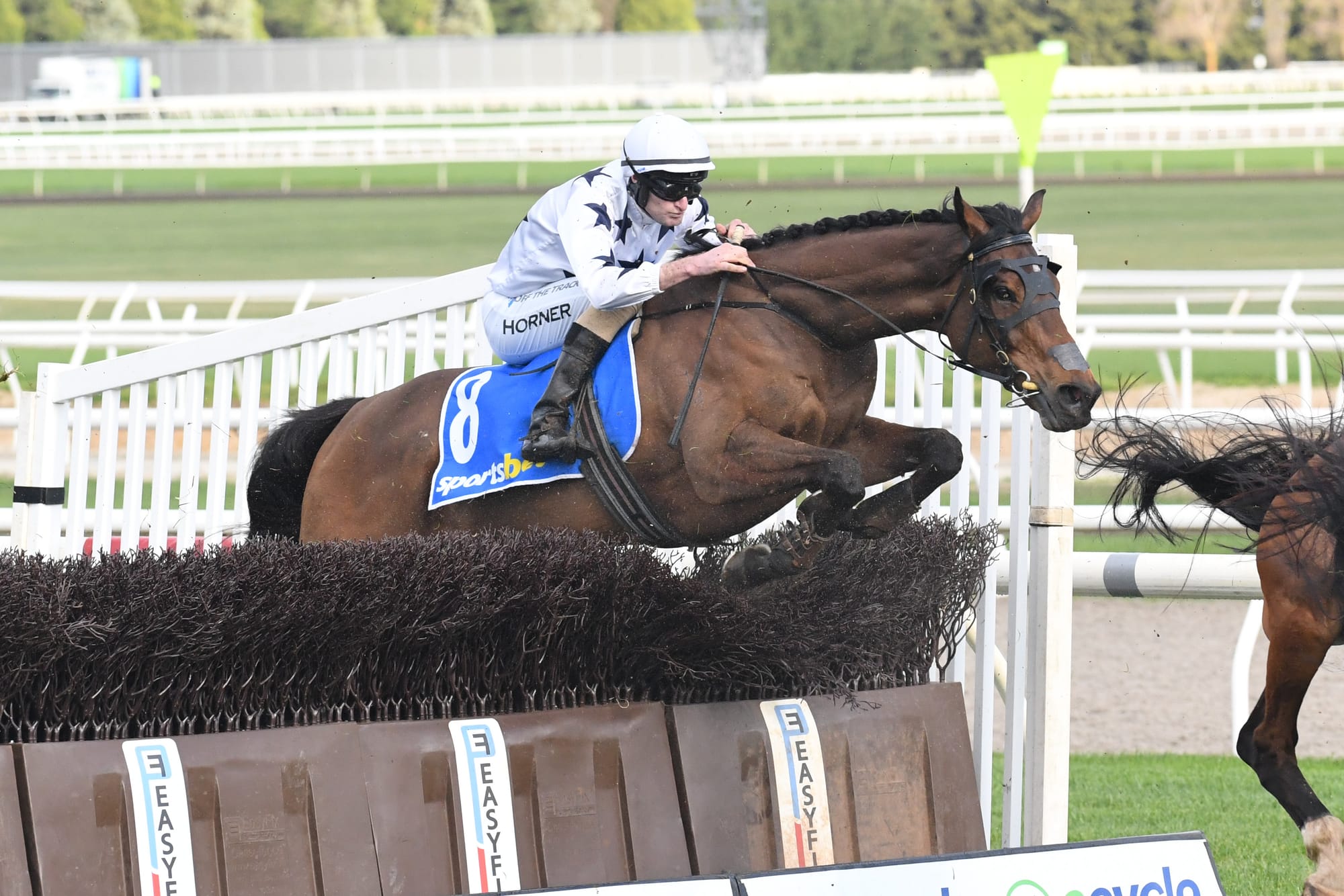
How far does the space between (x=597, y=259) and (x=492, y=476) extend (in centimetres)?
62

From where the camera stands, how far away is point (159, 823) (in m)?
2.74

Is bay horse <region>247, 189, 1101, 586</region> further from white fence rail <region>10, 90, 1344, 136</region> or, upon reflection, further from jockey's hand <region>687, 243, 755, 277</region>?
white fence rail <region>10, 90, 1344, 136</region>

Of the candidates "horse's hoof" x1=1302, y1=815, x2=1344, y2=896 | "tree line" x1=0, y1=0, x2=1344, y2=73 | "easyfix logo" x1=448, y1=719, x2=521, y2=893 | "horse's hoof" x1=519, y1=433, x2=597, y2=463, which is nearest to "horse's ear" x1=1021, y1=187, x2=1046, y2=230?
"horse's hoof" x1=519, y1=433, x2=597, y2=463

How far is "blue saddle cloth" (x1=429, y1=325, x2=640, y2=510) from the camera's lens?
417cm

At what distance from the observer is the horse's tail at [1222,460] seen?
3.69 meters

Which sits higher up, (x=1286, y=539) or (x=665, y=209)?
(x=665, y=209)

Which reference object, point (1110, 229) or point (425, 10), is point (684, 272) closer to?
point (1110, 229)

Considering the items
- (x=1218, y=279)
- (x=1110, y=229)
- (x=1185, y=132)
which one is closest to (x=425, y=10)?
(x=1185, y=132)

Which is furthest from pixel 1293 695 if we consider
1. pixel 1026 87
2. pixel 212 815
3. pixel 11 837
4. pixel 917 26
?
pixel 917 26

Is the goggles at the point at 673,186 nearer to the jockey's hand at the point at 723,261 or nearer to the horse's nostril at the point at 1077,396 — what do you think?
the jockey's hand at the point at 723,261

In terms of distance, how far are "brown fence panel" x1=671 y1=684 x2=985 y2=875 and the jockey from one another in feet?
3.42

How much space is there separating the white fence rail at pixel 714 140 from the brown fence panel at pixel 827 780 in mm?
26753

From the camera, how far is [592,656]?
3.26m

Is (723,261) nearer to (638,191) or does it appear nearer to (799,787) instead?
(638,191)
